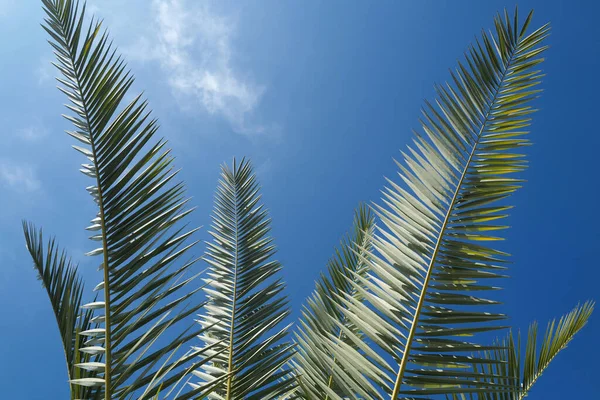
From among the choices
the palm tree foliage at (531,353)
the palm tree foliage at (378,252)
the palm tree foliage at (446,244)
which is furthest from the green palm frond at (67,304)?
the palm tree foliage at (531,353)

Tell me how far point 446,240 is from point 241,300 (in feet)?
6.29

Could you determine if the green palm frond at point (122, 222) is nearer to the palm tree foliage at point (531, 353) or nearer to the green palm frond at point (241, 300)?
the green palm frond at point (241, 300)

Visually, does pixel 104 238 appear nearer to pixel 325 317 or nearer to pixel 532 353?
pixel 325 317

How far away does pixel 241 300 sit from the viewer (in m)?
3.62

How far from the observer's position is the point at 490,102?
2270 mm

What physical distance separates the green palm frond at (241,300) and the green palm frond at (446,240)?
33.1 inches

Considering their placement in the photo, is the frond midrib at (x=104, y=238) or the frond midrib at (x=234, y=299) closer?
the frond midrib at (x=104, y=238)

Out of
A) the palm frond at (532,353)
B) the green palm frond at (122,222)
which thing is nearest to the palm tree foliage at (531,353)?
the palm frond at (532,353)

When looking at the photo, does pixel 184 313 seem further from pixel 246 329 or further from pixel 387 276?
pixel 246 329

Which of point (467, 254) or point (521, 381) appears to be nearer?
point (467, 254)

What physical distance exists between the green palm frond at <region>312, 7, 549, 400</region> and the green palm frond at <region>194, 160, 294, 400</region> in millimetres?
840

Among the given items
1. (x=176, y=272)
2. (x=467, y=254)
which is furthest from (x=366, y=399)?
(x=176, y=272)

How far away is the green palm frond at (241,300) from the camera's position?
9.61ft

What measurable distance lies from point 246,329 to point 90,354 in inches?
62.6
